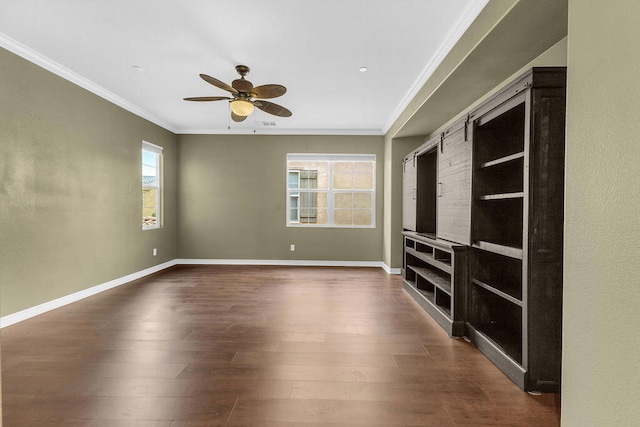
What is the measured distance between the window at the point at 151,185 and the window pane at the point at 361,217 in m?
3.67

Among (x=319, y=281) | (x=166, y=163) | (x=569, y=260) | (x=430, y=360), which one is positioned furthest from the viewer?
(x=166, y=163)

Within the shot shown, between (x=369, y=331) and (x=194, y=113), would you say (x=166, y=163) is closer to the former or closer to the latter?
(x=194, y=113)

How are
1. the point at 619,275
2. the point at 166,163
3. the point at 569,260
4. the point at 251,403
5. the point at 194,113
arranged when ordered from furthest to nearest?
the point at 166,163 → the point at 194,113 → the point at 251,403 → the point at 569,260 → the point at 619,275

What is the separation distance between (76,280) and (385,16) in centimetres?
437

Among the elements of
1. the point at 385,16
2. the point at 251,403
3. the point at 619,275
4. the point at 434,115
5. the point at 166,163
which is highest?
the point at 385,16

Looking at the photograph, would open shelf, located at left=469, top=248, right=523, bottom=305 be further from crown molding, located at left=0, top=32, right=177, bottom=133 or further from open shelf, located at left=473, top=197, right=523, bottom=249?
crown molding, located at left=0, top=32, right=177, bottom=133

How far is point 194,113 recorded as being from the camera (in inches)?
196

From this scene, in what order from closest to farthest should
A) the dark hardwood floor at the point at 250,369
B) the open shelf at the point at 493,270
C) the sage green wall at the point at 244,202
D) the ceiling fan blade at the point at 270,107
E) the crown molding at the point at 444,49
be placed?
1. the dark hardwood floor at the point at 250,369
2. the crown molding at the point at 444,49
3. the open shelf at the point at 493,270
4. the ceiling fan blade at the point at 270,107
5. the sage green wall at the point at 244,202

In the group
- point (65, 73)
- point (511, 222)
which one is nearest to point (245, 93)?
point (65, 73)

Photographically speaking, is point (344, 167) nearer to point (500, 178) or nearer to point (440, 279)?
point (440, 279)

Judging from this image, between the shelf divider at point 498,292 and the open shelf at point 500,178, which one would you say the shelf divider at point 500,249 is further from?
the open shelf at point 500,178

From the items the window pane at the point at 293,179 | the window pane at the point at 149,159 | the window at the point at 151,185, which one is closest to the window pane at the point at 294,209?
the window pane at the point at 293,179

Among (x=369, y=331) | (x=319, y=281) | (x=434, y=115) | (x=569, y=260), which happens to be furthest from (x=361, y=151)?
(x=569, y=260)

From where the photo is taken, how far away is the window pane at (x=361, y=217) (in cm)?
605
